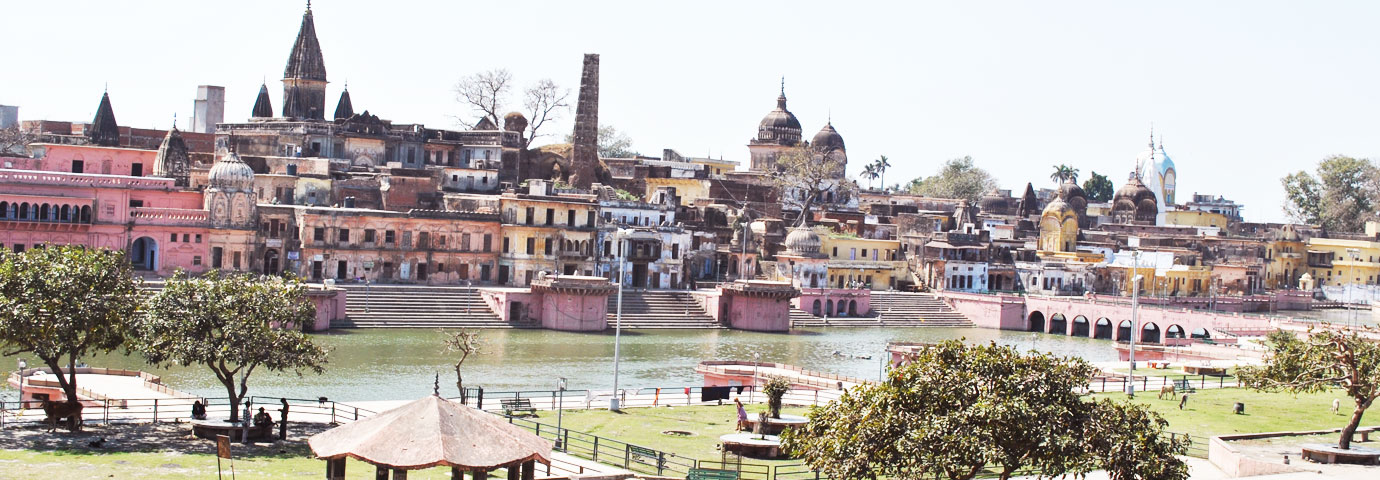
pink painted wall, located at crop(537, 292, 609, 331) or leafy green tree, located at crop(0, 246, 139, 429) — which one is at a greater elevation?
leafy green tree, located at crop(0, 246, 139, 429)

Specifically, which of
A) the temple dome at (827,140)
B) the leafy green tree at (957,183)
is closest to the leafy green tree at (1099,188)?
the leafy green tree at (957,183)

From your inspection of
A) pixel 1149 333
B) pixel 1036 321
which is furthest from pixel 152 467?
pixel 1036 321

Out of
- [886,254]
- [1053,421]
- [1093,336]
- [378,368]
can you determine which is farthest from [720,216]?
[1053,421]

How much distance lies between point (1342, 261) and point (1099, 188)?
31.7 m

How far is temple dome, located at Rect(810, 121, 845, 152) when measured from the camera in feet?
361

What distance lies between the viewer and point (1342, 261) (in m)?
117

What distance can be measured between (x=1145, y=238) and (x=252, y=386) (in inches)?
2857

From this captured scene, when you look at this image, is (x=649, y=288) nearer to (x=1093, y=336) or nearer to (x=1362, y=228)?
(x=1093, y=336)

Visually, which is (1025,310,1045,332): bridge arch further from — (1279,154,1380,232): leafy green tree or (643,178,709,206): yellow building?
(1279,154,1380,232): leafy green tree

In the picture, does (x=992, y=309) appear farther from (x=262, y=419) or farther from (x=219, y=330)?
(x=262, y=419)

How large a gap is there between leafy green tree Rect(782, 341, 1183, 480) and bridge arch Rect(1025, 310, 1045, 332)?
209 ft

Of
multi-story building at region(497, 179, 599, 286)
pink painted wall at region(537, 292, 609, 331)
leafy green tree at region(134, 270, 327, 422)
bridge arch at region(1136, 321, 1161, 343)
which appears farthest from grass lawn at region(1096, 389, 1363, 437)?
bridge arch at region(1136, 321, 1161, 343)

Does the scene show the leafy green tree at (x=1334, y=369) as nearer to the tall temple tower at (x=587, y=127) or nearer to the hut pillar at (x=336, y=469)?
the hut pillar at (x=336, y=469)

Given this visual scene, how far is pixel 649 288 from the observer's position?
7794cm
